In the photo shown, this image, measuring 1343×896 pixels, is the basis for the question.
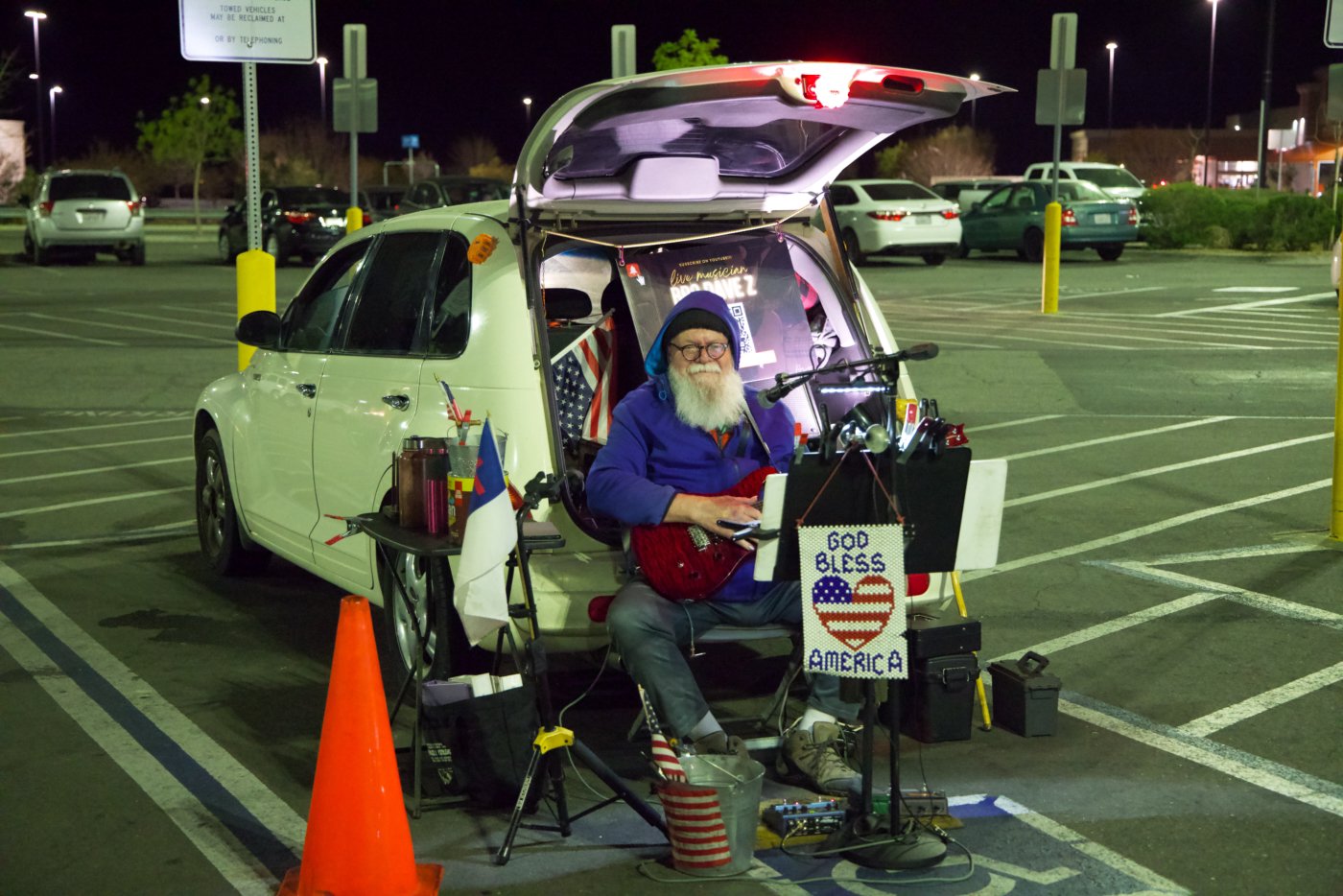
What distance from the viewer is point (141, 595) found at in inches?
295

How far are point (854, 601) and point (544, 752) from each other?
941mm

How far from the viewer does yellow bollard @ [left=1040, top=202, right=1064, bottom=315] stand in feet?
65.3

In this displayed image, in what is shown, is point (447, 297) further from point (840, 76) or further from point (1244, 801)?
point (1244, 801)

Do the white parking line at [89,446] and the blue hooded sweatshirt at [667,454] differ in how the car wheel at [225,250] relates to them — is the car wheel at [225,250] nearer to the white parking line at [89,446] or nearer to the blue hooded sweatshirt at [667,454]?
the white parking line at [89,446]

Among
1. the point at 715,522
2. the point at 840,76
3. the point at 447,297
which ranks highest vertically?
the point at 840,76

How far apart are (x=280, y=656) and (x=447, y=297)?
1623 mm

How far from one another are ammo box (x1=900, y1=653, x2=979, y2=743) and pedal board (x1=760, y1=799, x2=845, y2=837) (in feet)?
2.36

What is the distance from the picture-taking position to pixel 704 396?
5.36 metres

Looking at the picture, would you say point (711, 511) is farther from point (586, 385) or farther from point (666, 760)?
point (586, 385)

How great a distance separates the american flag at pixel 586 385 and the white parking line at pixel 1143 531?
7.20ft

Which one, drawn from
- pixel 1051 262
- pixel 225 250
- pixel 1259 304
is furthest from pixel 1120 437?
pixel 225 250

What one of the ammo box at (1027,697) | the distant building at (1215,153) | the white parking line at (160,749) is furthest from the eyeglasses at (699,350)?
the distant building at (1215,153)

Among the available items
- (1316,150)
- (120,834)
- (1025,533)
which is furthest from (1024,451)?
(1316,150)

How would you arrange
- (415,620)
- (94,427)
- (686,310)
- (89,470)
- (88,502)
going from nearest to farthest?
(415,620) < (686,310) < (88,502) < (89,470) < (94,427)
